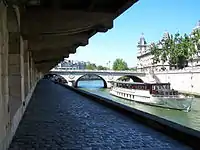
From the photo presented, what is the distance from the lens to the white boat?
151 ft

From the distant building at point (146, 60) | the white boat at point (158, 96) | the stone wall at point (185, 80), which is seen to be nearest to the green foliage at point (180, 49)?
the stone wall at point (185, 80)

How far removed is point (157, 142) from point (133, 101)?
48253 millimetres

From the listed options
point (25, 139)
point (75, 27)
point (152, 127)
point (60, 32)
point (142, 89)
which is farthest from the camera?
point (142, 89)

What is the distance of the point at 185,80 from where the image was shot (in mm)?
71625

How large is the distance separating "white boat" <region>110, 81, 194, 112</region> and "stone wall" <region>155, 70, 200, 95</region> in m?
Answer: 13.3

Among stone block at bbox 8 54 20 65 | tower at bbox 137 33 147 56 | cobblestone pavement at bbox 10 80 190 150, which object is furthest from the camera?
tower at bbox 137 33 147 56

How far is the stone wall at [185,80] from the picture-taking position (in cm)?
6669

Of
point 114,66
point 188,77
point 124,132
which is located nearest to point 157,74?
point 188,77

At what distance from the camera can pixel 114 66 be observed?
6029 inches

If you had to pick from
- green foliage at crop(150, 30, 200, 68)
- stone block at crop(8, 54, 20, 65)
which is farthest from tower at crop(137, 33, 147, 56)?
stone block at crop(8, 54, 20, 65)

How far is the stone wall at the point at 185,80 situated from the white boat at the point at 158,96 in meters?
13.3

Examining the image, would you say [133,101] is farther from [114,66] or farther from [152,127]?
[114,66]

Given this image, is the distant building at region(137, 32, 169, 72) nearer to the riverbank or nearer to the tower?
the tower

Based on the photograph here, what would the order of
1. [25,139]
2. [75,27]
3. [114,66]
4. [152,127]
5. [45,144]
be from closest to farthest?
[45,144] < [25,139] < [152,127] < [75,27] < [114,66]
